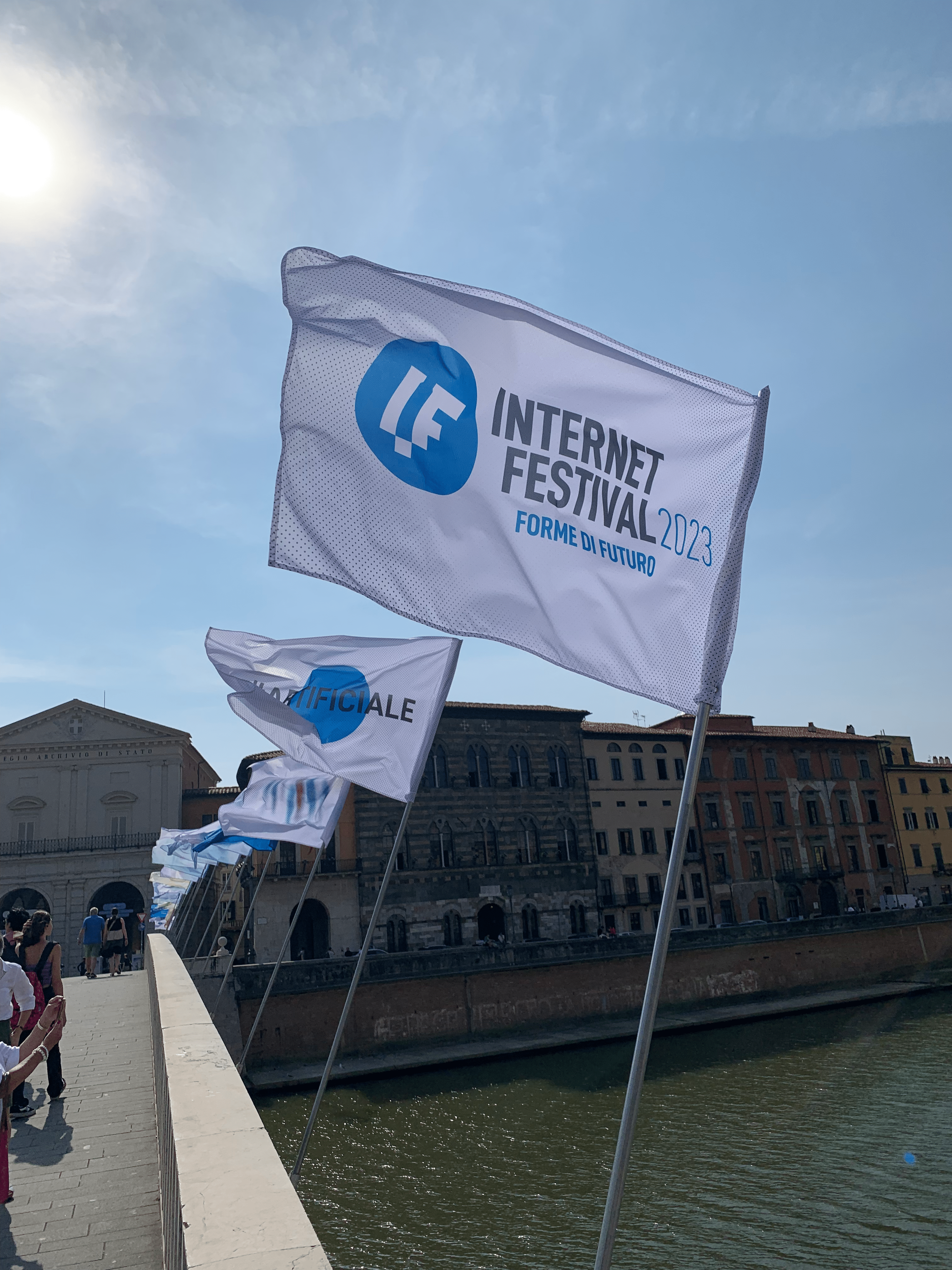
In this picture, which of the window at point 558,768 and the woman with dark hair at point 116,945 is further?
the window at point 558,768

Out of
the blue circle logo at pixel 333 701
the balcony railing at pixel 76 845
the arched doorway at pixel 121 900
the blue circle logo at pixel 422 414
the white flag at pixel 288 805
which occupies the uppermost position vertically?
the balcony railing at pixel 76 845

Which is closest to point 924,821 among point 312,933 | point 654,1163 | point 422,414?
point 312,933

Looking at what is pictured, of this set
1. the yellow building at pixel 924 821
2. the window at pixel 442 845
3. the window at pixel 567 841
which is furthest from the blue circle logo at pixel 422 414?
the yellow building at pixel 924 821

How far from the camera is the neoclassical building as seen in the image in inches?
1932

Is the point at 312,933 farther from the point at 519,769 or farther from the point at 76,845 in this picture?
the point at 76,845

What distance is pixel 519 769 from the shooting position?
1941 inches

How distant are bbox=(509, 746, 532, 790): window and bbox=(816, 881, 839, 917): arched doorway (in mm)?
20606

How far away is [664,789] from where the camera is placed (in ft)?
177

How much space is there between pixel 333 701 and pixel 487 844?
3913 cm

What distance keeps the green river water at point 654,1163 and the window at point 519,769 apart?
1989 centimetres

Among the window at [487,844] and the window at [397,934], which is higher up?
the window at [487,844]

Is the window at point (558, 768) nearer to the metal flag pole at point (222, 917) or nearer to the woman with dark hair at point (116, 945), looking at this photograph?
the metal flag pole at point (222, 917)

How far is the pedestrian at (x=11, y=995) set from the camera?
21.0ft

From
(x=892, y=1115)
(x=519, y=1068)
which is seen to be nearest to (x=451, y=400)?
(x=892, y=1115)
